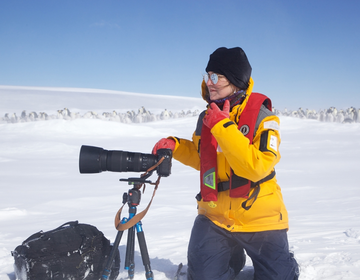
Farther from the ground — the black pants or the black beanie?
the black beanie

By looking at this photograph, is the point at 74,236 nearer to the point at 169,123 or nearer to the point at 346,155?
the point at 346,155

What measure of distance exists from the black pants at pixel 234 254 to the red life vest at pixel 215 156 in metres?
0.24

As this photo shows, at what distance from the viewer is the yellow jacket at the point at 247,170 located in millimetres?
1489

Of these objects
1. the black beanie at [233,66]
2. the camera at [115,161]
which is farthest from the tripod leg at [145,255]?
the black beanie at [233,66]

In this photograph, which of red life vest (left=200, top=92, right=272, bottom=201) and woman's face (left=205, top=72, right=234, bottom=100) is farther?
woman's face (left=205, top=72, right=234, bottom=100)

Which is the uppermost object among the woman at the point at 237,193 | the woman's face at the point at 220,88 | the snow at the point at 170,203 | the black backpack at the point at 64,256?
the woman's face at the point at 220,88

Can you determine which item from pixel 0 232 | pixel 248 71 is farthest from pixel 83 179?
pixel 248 71

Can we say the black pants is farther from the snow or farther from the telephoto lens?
the telephoto lens

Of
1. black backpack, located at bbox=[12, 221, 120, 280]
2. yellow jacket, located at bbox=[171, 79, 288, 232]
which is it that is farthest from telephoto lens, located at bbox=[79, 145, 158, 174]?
black backpack, located at bbox=[12, 221, 120, 280]

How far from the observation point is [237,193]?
1.67 m

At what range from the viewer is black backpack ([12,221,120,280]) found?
1.75 m

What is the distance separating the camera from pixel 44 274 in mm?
1750

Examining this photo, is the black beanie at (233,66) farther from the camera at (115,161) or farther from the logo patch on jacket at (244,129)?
the camera at (115,161)

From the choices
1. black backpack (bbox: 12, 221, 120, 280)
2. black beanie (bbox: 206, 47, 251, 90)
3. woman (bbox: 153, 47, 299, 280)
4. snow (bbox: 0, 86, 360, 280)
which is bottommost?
snow (bbox: 0, 86, 360, 280)
